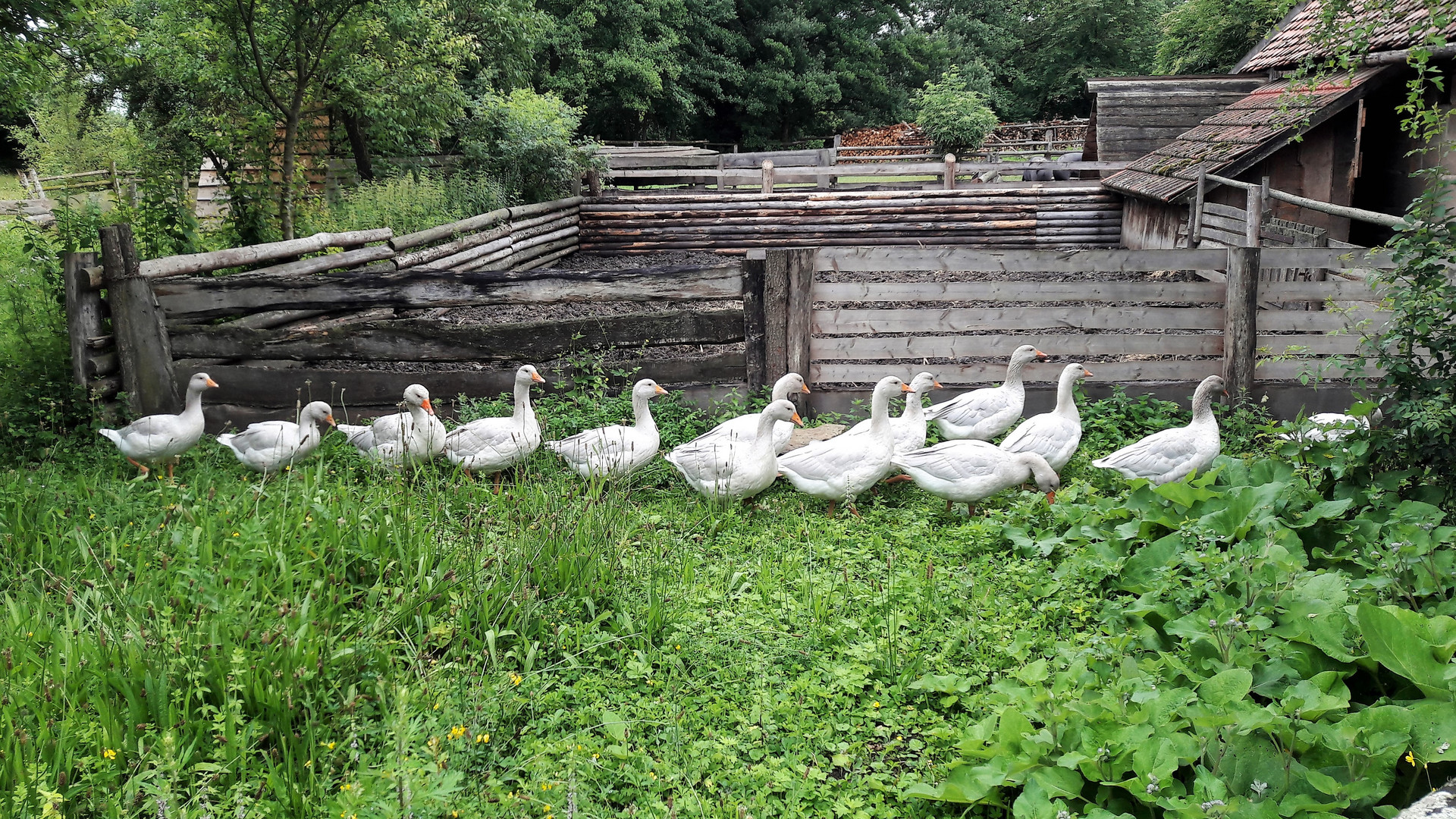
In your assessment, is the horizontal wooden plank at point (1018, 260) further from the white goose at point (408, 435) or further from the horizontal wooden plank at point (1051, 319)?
the white goose at point (408, 435)

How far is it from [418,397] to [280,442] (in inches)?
35.1

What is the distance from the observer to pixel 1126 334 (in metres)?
7.34

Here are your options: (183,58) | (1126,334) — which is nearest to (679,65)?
(183,58)

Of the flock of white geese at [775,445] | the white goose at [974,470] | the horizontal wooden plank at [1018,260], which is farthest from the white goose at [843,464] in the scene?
the horizontal wooden plank at [1018,260]

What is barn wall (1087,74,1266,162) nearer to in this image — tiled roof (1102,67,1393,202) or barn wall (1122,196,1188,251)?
barn wall (1122,196,1188,251)

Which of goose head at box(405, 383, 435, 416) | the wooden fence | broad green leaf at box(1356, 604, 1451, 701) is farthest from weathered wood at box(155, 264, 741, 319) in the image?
broad green leaf at box(1356, 604, 1451, 701)

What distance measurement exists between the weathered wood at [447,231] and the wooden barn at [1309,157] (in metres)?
9.46

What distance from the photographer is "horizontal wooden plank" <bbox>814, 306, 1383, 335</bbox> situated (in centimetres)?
728

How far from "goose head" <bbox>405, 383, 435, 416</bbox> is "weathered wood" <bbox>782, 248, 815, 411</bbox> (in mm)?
2732

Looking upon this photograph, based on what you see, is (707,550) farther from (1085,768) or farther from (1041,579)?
(1085,768)

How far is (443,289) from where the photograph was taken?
7086 mm

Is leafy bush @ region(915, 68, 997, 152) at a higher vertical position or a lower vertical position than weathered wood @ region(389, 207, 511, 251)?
higher

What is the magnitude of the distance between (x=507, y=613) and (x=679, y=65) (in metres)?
35.9

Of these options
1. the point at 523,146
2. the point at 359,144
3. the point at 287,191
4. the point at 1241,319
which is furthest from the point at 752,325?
the point at 359,144
